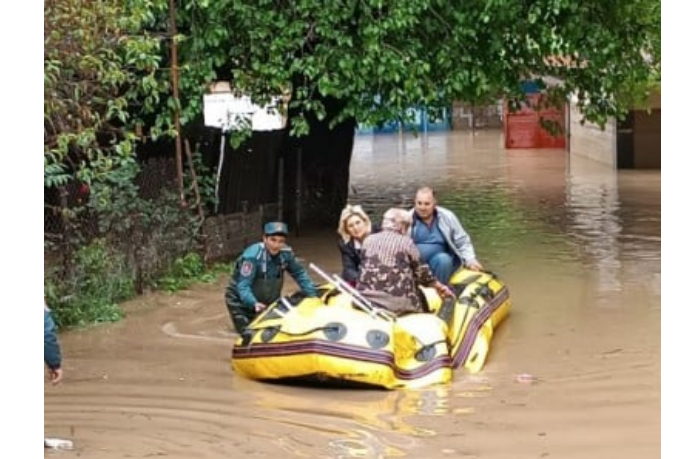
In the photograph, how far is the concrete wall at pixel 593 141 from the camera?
1324 inches

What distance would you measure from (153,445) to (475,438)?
6.44 feet

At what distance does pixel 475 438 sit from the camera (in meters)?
7.22

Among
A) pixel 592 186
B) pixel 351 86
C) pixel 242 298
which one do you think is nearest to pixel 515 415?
pixel 242 298

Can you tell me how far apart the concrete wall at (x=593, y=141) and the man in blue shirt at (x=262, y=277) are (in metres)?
22.0

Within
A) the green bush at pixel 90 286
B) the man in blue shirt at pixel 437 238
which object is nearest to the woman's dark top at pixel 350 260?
the man in blue shirt at pixel 437 238

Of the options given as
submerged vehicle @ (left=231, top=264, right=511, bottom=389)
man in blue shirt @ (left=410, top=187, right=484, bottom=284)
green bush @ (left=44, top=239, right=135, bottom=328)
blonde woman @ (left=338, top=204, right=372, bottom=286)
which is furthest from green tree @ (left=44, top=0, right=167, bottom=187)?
man in blue shirt @ (left=410, top=187, right=484, bottom=284)

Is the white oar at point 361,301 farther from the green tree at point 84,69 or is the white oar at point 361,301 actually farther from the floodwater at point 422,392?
the green tree at point 84,69

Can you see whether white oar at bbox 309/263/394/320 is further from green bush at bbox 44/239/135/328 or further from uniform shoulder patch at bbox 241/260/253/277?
green bush at bbox 44/239/135/328

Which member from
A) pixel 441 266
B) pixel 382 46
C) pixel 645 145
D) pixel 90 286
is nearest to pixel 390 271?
pixel 441 266

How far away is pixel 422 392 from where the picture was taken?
8414 mm

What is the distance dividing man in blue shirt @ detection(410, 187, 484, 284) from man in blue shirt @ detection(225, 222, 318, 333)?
1.59 meters

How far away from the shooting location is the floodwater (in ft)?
23.3

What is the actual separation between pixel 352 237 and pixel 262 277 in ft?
2.69
